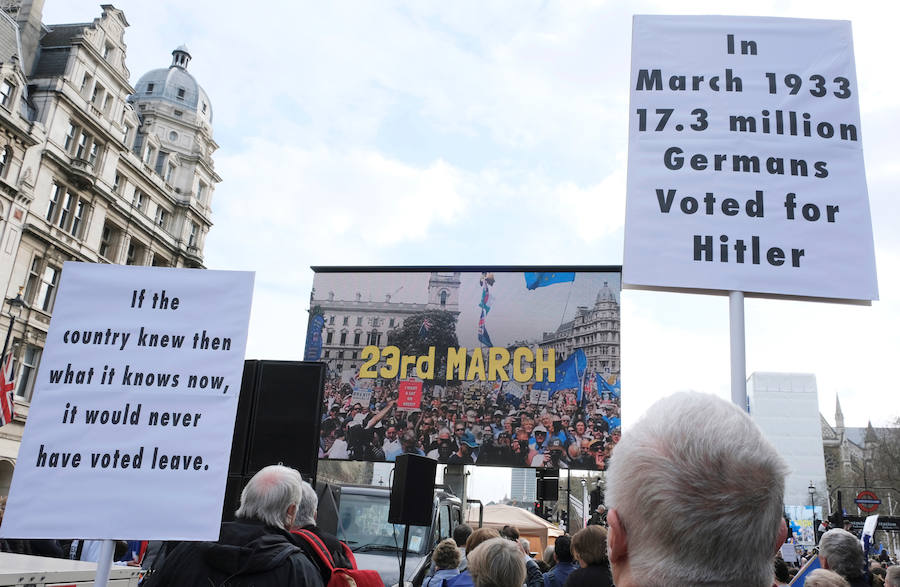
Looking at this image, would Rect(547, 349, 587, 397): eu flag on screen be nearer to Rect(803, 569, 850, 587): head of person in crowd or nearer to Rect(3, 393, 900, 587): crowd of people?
Rect(803, 569, 850, 587): head of person in crowd

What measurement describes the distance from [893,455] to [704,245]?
191ft

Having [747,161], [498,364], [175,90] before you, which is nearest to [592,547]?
[747,161]

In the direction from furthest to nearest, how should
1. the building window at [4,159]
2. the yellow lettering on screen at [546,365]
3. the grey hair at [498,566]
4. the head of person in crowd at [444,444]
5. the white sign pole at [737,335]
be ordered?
the building window at [4,159], the yellow lettering on screen at [546,365], the head of person in crowd at [444,444], the grey hair at [498,566], the white sign pole at [737,335]

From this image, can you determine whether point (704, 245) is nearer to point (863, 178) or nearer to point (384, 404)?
point (863, 178)

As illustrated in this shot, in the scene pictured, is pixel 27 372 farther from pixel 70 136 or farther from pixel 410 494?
pixel 410 494

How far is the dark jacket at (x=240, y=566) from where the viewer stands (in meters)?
2.91

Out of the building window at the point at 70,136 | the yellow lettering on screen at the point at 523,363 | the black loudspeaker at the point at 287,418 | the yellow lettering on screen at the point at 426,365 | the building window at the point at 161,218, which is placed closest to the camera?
the black loudspeaker at the point at 287,418

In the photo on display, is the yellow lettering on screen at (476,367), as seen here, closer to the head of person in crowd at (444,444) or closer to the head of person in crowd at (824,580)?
the head of person in crowd at (444,444)

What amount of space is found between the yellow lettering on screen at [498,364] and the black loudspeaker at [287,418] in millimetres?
16726

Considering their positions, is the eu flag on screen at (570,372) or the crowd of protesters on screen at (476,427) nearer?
the crowd of protesters on screen at (476,427)

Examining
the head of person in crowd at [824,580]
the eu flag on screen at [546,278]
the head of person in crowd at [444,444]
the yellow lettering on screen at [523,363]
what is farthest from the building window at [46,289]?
the head of person in crowd at [824,580]

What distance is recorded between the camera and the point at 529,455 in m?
23.3

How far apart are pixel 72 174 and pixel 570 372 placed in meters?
25.5

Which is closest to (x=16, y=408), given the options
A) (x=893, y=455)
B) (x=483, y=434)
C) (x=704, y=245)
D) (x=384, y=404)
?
(x=384, y=404)
